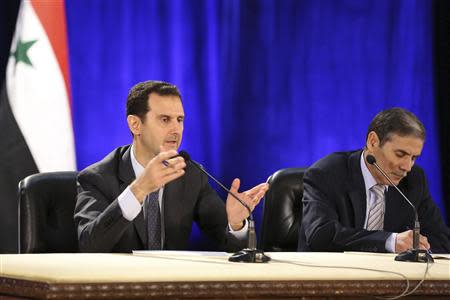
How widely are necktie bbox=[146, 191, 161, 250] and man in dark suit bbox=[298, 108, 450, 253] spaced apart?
2.31 ft

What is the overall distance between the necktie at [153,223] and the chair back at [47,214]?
321 mm

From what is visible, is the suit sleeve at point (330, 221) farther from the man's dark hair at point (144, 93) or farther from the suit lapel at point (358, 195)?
the man's dark hair at point (144, 93)

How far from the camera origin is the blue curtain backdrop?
16.0ft

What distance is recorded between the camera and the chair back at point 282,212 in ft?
13.4

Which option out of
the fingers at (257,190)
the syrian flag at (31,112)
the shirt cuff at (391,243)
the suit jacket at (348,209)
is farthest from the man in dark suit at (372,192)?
the syrian flag at (31,112)

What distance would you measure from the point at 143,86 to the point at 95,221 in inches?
29.9

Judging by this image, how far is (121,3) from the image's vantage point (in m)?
4.95

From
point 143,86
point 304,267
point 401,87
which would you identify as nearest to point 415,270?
point 304,267

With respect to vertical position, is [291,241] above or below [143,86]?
below

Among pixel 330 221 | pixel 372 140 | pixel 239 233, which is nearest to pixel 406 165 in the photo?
pixel 372 140

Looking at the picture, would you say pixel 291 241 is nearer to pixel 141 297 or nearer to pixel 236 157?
pixel 236 157

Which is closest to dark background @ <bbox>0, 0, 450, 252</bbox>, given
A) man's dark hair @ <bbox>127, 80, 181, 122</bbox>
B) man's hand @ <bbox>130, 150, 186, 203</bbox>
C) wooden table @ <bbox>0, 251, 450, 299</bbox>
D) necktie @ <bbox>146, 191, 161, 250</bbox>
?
man's dark hair @ <bbox>127, 80, 181, 122</bbox>

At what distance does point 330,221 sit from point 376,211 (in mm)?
310

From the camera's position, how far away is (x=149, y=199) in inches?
145
